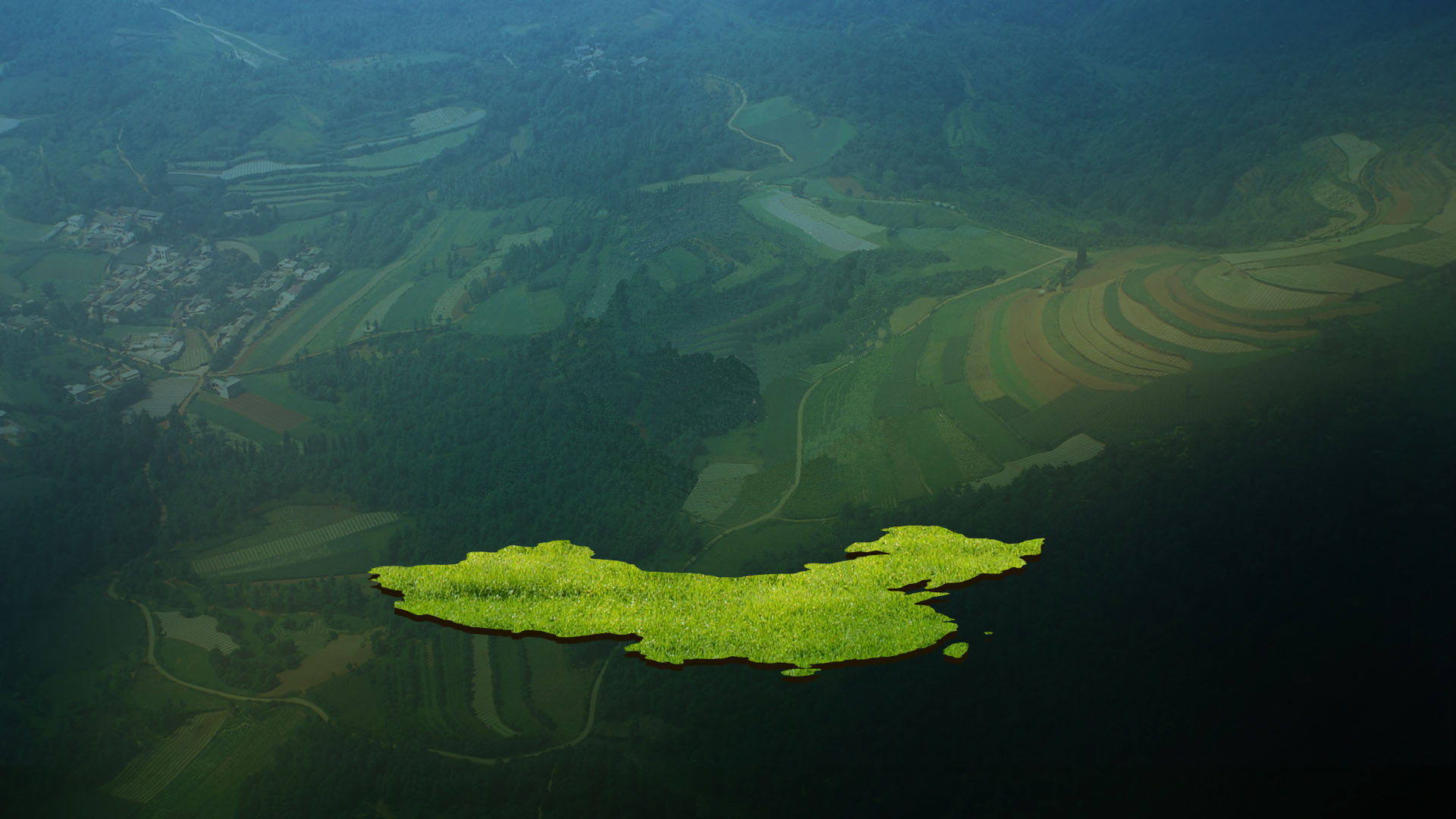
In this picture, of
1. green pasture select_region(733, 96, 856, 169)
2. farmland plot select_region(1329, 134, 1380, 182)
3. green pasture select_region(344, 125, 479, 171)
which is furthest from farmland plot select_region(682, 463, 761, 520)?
green pasture select_region(344, 125, 479, 171)

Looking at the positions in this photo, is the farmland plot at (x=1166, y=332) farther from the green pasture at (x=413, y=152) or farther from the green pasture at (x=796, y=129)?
the green pasture at (x=413, y=152)

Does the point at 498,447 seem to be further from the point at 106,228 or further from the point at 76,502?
the point at 106,228

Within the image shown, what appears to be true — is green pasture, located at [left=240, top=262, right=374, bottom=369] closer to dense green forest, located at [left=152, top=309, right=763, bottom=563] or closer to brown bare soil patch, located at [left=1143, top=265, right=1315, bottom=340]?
dense green forest, located at [left=152, top=309, right=763, bottom=563]

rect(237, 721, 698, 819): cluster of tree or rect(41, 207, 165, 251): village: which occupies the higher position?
rect(41, 207, 165, 251): village

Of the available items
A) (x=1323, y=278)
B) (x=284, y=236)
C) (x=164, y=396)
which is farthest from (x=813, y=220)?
(x=164, y=396)

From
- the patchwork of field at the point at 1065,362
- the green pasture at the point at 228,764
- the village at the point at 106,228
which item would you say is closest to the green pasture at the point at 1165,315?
the patchwork of field at the point at 1065,362

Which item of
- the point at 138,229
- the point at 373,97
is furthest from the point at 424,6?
the point at 138,229

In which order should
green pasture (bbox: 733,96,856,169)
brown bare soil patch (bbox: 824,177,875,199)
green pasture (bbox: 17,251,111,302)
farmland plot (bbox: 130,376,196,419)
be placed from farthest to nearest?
green pasture (bbox: 733,96,856,169), brown bare soil patch (bbox: 824,177,875,199), green pasture (bbox: 17,251,111,302), farmland plot (bbox: 130,376,196,419)
